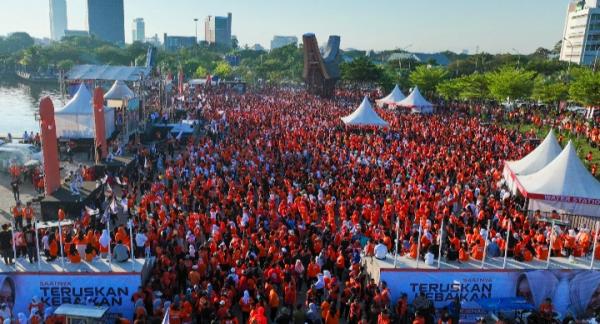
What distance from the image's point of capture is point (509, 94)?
4053 centimetres

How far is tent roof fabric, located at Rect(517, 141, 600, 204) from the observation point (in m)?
15.8

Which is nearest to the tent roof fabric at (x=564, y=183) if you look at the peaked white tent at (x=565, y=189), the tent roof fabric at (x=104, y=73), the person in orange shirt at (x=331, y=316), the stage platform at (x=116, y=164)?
the peaked white tent at (x=565, y=189)

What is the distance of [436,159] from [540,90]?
75.5 ft

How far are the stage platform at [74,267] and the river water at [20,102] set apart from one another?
93.8 ft

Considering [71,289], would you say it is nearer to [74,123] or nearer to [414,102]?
[74,123]

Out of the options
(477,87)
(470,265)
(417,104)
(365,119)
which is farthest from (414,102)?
(470,265)

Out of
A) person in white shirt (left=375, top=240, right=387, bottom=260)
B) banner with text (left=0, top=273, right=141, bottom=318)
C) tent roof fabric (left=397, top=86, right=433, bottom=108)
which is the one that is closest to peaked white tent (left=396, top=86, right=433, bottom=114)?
tent roof fabric (left=397, top=86, right=433, bottom=108)

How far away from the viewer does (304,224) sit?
551 inches

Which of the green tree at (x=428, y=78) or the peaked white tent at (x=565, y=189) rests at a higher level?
the green tree at (x=428, y=78)

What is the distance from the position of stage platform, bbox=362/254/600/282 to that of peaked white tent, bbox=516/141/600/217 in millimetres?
4179

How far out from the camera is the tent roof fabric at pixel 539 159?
1864 cm

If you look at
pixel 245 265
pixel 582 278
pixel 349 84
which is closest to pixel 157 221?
pixel 245 265

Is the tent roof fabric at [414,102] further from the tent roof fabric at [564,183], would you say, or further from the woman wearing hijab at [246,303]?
the woman wearing hijab at [246,303]

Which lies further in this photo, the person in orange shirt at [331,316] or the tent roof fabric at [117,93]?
the tent roof fabric at [117,93]
